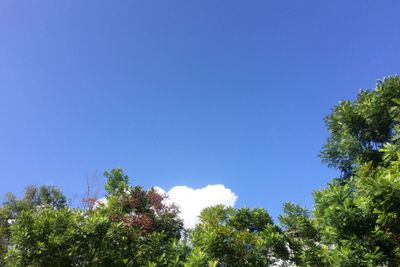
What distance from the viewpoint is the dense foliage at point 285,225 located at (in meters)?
9.55

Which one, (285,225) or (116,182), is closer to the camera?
(285,225)

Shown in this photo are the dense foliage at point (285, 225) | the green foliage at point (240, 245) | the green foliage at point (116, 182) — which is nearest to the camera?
the dense foliage at point (285, 225)

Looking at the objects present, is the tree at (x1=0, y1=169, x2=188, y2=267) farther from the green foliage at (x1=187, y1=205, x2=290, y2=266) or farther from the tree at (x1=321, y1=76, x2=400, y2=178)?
the tree at (x1=321, y1=76, x2=400, y2=178)

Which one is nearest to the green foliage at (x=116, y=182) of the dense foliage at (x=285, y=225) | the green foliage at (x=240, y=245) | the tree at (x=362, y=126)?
the dense foliage at (x=285, y=225)

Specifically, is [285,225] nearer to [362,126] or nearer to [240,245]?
[240,245]

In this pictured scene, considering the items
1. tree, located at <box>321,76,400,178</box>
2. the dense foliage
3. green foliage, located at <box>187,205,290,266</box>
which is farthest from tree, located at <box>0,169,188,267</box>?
tree, located at <box>321,76,400,178</box>

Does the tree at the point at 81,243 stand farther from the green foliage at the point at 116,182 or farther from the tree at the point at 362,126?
the tree at the point at 362,126

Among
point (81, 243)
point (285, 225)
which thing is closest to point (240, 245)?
point (285, 225)

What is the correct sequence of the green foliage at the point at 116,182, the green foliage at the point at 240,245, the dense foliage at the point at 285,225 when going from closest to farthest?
the dense foliage at the point at 285,225 → the green foliage at the point at 240,245 → the green foliage at the point at 116,182

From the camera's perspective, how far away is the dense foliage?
9.55 meters

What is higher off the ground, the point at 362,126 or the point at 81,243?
the point at 362,126

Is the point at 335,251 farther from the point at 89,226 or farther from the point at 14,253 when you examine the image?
the point at 14,253

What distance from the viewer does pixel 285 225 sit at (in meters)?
12.5

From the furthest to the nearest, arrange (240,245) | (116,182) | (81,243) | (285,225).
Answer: (116,182) → (285,225) → (240,245) → (81,243)
